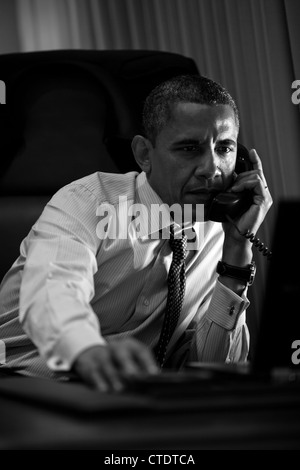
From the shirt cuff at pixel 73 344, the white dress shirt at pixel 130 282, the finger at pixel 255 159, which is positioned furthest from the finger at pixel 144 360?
the finger at pixel 255 159

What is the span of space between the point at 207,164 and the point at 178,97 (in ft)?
0.62

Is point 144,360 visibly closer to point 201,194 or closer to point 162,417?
point 162,417

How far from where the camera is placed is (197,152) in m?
1.60

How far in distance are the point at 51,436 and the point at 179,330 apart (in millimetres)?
1106

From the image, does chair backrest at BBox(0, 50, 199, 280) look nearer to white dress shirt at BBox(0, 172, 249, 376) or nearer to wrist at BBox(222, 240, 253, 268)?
white dress shirt at BBox(0, 172, 249, 376)

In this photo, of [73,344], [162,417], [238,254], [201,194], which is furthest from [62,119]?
[162,417]

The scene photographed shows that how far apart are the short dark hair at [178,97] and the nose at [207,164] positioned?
0.12 meters

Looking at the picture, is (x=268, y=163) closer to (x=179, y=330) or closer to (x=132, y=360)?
(x=179, y=330)

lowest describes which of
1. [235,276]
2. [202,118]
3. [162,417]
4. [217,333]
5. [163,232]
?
[217,333]

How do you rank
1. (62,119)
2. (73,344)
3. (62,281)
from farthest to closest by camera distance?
(62,119)
(62,281)
(73,344)

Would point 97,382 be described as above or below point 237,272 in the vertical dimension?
above

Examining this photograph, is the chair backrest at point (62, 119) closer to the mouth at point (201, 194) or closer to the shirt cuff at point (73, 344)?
the mouth at point (201, 194)

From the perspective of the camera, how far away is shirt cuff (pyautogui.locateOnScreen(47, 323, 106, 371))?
946mm
